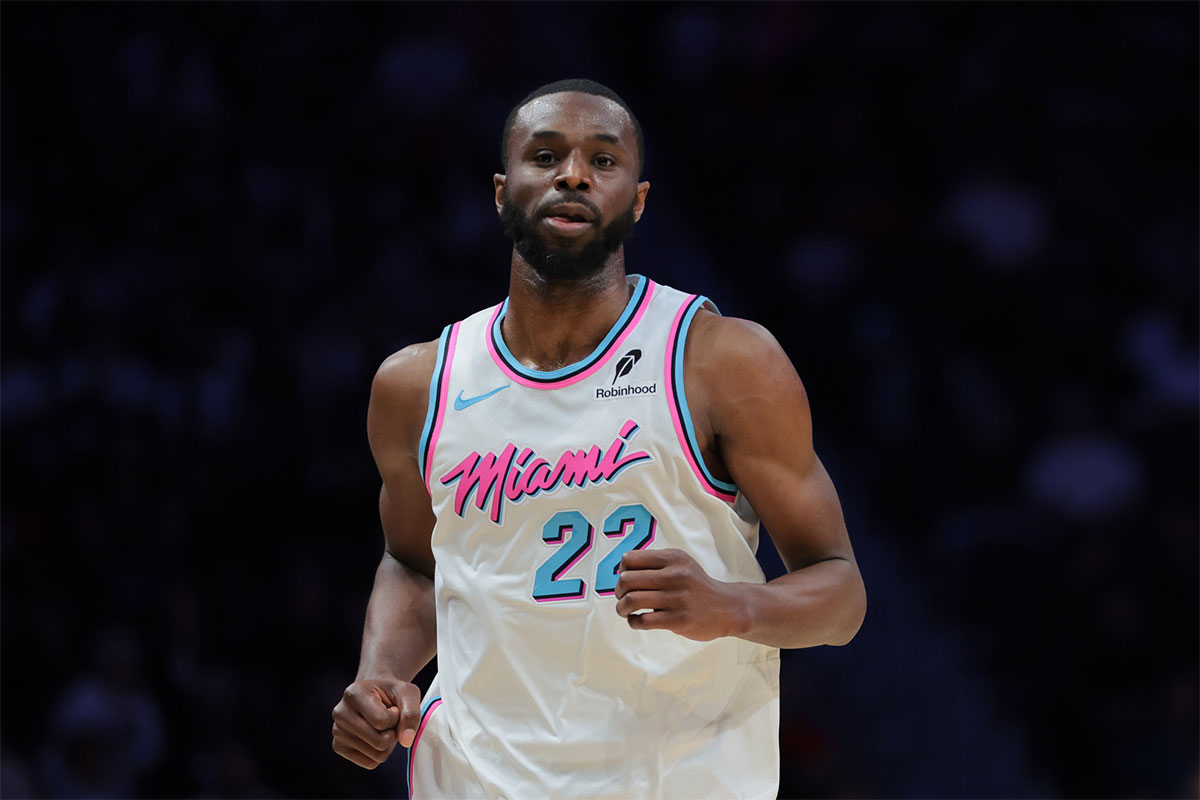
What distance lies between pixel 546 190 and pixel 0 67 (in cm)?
452

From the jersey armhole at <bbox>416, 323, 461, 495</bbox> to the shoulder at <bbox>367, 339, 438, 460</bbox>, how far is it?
0.07 ft

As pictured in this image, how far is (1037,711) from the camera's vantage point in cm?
486

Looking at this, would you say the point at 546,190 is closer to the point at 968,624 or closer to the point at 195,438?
the point at 968,624

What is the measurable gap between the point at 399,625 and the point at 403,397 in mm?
483

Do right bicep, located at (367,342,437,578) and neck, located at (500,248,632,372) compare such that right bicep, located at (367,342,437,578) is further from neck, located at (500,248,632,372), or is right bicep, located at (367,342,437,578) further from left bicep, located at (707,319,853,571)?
left bicep, located at (707,319,853,571)

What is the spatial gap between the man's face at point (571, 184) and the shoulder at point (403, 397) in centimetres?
33

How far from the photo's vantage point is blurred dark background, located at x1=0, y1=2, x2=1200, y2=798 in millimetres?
4965

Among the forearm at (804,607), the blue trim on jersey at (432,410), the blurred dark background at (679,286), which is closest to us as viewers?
the forearm at (804,607)

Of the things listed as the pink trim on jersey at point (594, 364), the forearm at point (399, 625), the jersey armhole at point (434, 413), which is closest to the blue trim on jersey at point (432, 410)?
the jersey armhole at point (434, 413)

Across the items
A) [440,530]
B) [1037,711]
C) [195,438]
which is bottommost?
[1037,711]

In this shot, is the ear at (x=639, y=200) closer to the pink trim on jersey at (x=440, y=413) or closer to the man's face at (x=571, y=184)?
the man's face at (x=571, y=184)

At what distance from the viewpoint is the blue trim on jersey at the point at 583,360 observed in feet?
9.10

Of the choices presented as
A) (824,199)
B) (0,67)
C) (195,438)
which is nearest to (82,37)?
(0,67)

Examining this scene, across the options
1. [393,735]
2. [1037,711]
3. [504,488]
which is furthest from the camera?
[1037,711]
